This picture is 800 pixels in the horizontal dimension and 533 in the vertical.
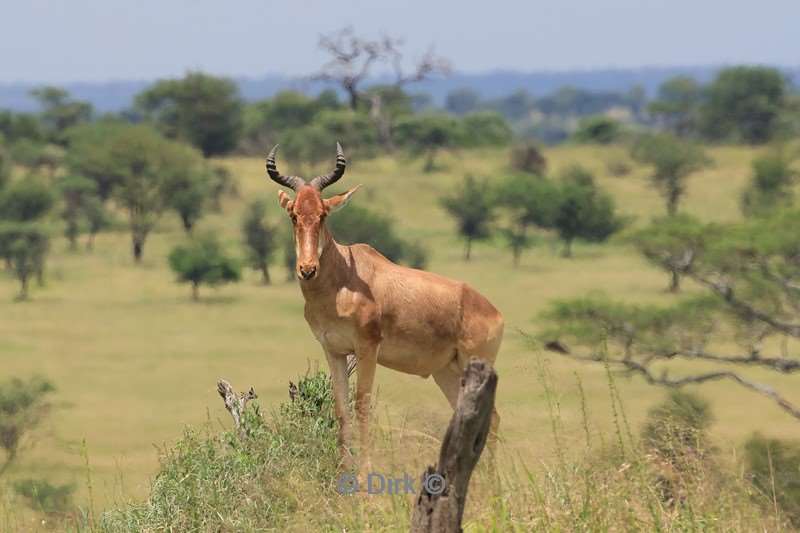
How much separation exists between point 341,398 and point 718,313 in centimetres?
2024

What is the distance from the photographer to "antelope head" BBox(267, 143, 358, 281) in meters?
7.44

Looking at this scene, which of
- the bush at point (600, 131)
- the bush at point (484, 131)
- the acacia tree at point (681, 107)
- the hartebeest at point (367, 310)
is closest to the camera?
the hartebeest at point (367, 310)

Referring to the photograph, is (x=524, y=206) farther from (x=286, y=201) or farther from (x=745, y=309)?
(x=286, y=201)

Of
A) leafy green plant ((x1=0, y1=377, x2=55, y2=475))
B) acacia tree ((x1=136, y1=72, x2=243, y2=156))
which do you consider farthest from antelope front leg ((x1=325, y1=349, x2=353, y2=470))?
acacia tree ((x1=136, y1=72, x2=243, y2=156))

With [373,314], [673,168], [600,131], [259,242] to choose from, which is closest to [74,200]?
[259,242]

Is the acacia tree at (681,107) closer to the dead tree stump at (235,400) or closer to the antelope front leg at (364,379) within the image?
the dead tree stump at (235,400)

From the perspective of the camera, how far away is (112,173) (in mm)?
56312

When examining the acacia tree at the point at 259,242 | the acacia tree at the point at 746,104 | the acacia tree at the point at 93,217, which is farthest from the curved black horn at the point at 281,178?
the acacia tree at the point at 746,104

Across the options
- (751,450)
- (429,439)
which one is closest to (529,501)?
(429,439)

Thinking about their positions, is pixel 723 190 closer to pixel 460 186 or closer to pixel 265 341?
pixel 460 186

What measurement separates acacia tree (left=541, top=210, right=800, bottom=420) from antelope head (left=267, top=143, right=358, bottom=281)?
52.9 feet

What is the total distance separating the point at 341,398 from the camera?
7.78 m

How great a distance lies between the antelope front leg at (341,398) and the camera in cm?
766

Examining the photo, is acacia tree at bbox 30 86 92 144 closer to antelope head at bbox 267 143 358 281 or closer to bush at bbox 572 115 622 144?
bush at bbox 572 115 622 144
